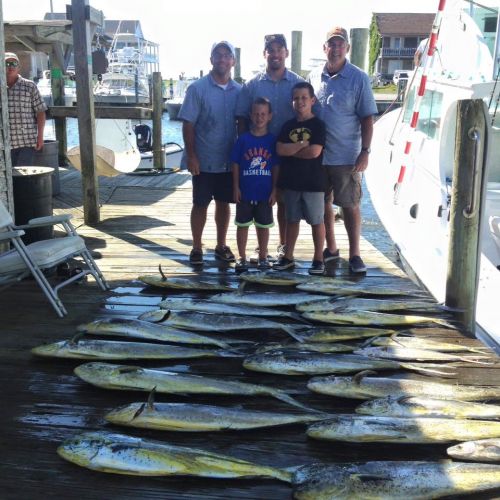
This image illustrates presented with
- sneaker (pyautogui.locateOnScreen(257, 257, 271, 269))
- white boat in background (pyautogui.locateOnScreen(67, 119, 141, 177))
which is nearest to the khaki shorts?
sneaker (pyautogui.locateOnScreen(257, 257, 271, 269))

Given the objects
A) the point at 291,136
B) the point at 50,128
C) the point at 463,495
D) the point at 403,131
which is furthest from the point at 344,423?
the point at 50,128

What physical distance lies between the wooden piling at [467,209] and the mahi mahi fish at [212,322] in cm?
125

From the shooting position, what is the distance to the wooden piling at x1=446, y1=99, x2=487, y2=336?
12.7 ft

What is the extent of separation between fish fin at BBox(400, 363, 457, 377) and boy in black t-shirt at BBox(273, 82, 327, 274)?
174 centimetres

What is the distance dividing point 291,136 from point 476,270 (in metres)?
1.64

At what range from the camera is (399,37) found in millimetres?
52781

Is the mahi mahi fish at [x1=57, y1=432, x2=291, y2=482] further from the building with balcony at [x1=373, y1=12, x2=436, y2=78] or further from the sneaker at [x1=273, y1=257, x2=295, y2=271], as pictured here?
the building with balcony at [x1=373, y1=12, x2=436, y2=78]

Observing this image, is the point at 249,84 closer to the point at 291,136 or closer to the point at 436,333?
the point at 291,136

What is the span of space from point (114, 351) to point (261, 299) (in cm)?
123

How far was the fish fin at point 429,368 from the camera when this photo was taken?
3156 millimetres

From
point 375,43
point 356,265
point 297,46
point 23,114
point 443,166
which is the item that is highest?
point 375,43

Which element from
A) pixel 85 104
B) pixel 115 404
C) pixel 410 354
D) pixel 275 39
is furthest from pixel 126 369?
pixel 85 104

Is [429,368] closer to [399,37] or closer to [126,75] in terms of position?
[126,75]

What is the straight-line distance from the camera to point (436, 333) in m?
3.76
